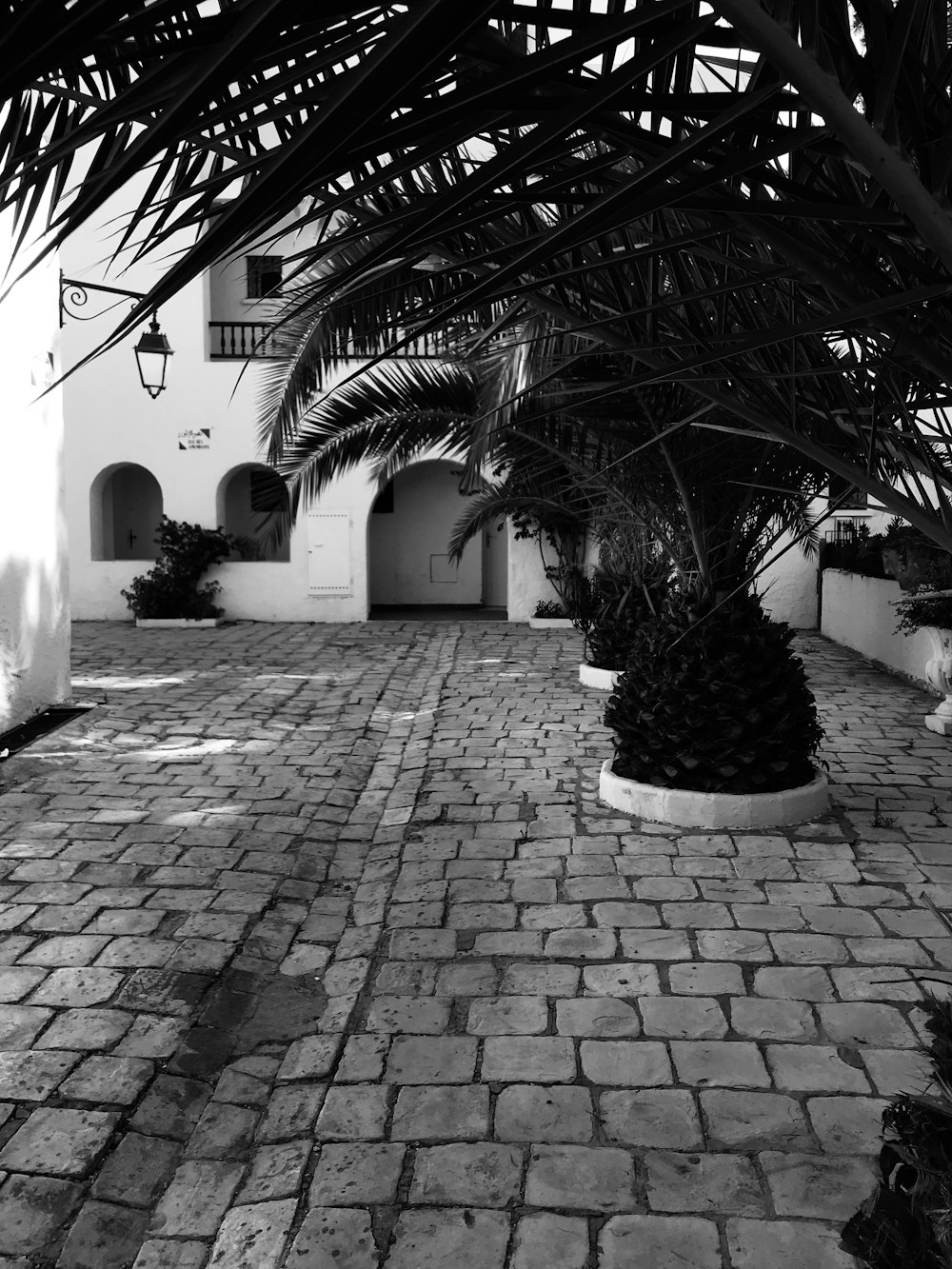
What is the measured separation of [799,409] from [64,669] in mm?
8057

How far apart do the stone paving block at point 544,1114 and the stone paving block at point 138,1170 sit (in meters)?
0.92

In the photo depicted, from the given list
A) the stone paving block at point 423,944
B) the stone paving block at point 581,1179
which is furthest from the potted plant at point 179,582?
the stone paving block at point 581,1179

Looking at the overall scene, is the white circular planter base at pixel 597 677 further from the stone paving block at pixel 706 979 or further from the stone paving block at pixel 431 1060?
the stone paving block at pixel 431 1060

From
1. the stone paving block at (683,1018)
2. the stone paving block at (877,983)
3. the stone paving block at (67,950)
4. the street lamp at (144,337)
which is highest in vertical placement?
the street lamp at (144,337)

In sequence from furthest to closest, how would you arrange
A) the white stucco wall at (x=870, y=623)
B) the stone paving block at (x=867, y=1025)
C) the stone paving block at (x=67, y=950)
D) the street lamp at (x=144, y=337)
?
1. the white stucco wall at (x=870, y=623)
2. the street lamp at (x=144, y=337)
3. the stone paving block at (x=67, y=950)
4. the stone paving block at (x=867, y=1025)

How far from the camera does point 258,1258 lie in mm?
2555

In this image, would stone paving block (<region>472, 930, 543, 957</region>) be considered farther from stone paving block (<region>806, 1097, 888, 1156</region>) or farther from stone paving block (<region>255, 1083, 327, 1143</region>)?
stone paving block (<region>806, 1097, 888, 1156</region>)

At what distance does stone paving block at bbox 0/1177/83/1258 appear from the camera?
264 cm

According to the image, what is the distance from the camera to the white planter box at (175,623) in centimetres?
1644

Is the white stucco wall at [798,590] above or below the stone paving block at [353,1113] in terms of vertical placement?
above

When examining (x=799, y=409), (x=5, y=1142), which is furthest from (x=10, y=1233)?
(x=799, y=409)

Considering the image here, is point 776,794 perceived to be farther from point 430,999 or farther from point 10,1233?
point 10,1233

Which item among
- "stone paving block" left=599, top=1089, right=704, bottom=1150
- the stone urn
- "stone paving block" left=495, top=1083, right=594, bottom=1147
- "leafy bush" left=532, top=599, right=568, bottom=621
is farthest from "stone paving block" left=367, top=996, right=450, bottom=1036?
"leafy bush" left=532, top=599, right=568, bottom=621

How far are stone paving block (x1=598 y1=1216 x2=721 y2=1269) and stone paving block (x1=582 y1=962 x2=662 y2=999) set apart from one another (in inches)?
46.9
